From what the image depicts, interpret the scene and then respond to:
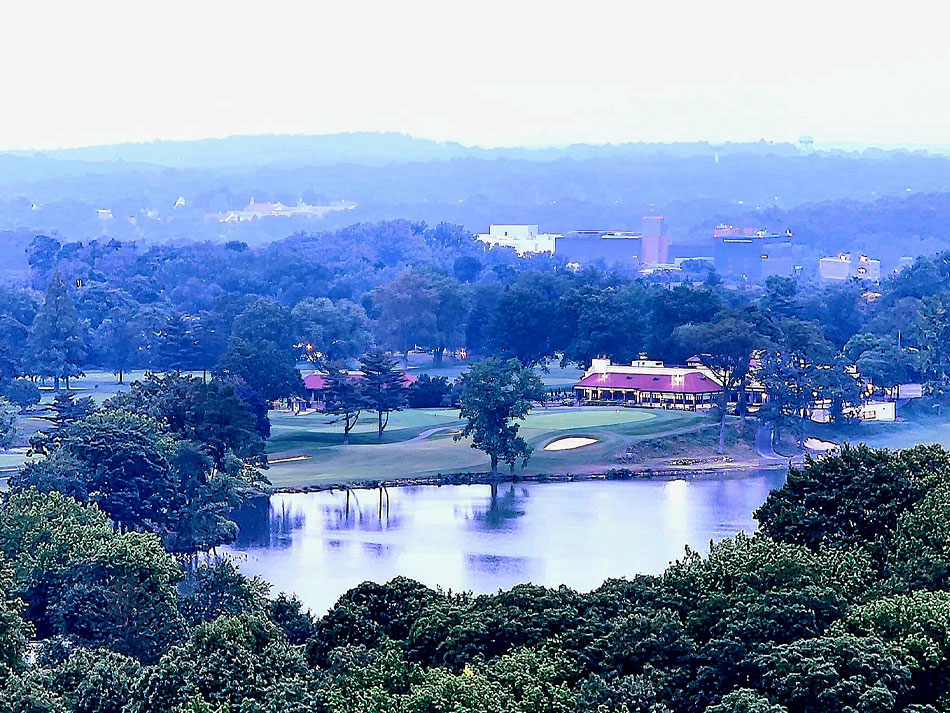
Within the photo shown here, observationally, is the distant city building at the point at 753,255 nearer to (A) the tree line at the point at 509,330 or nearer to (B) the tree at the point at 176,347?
(A) the tree line at the point at 509,330

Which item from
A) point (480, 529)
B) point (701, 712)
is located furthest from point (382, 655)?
point (480, 529)

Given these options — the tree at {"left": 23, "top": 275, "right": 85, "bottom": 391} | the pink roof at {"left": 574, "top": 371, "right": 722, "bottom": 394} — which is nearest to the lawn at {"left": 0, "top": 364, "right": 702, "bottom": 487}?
the pink roof at {"left": 574, "top": 371, "right": 722, "bottom": 394}

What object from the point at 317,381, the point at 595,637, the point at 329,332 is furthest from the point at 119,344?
the point at 595,637

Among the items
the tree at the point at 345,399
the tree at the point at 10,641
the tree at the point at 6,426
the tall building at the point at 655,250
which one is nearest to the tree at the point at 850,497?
the tree at the point at 10,641

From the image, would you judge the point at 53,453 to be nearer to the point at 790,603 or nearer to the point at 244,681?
the point at 244,681

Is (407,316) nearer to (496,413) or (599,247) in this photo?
(496,413)
